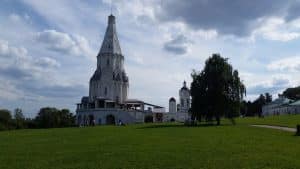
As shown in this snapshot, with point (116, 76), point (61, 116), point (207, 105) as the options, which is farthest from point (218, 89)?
point (116, 76)

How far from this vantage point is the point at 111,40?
10925cm

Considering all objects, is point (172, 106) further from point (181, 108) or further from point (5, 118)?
point (5, 118)

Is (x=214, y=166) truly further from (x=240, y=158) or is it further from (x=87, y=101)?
(x=87, y=101)

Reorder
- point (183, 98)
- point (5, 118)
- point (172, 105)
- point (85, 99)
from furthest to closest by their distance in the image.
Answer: point (172, 105) < point (183, 98) < point (85, 99) < point (5, 118)

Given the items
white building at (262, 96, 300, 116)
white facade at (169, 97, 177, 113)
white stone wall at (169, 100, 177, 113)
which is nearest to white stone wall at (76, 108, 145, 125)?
white stone wall at (169, 100, 177, 113)

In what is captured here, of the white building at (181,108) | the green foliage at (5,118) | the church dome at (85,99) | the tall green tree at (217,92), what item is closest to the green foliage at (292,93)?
the white building at (181,108)

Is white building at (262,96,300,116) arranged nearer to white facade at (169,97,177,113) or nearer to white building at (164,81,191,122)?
white building at (164,81,191,122)

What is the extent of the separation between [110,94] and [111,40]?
14.9m

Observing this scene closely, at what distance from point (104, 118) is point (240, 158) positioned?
8499 centimetres

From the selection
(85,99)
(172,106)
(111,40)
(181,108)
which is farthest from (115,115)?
(172,106)

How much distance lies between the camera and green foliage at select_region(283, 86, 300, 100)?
14825cm

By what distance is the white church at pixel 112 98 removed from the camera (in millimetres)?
98375

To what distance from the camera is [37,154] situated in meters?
16.6

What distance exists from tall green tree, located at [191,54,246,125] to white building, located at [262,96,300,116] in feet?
265
